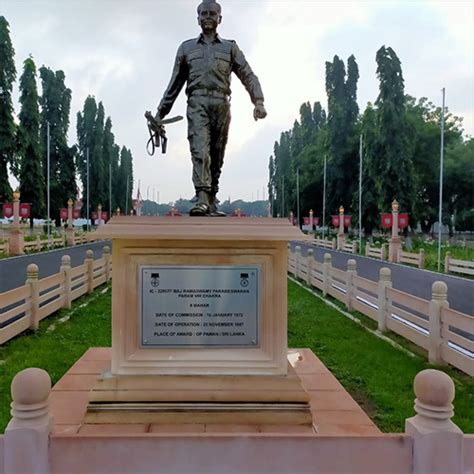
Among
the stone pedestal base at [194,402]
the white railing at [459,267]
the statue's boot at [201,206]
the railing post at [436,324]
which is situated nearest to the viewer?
the stone pedestal base at [194,402]

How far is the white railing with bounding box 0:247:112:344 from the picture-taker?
25.2 ft

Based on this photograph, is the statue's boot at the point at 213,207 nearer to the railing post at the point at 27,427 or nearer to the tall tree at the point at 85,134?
the railing post at the point at 27,427

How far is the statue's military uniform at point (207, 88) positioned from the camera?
480 cm

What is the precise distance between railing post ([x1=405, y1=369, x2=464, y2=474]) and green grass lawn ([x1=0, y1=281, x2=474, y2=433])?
1.75 metres

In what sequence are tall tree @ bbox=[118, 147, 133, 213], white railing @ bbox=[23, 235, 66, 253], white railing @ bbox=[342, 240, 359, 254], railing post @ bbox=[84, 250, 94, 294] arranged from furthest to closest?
tall tree @ bbox=[118, 147, 133, 213] → white railing @ bbox=[342, 240, 359, 254] → white railing @ bbox=[23, 235, 66, 253] → railing post @ bbox=[84, 250, 94, 294]

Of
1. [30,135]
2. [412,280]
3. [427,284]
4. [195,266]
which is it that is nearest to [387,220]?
[412,280]

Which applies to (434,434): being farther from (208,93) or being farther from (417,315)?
(417,315)

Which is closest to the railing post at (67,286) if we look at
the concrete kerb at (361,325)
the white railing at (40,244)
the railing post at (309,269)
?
the concrete kerb at (361,325)

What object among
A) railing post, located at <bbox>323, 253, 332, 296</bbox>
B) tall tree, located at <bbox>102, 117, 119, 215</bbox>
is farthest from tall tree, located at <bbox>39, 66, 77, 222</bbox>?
railing post, located at <bbox>323, 253, 332, 296</bbox>

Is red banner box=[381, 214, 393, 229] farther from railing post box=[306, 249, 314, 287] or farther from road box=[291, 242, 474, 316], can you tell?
railing post box=[306, 249, 314, 287]

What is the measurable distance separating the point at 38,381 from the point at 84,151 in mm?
57035

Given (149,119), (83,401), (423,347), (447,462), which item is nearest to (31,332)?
(83,401)

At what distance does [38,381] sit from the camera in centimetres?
Answer: 261

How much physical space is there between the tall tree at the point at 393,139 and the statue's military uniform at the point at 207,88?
3005 centimetres
